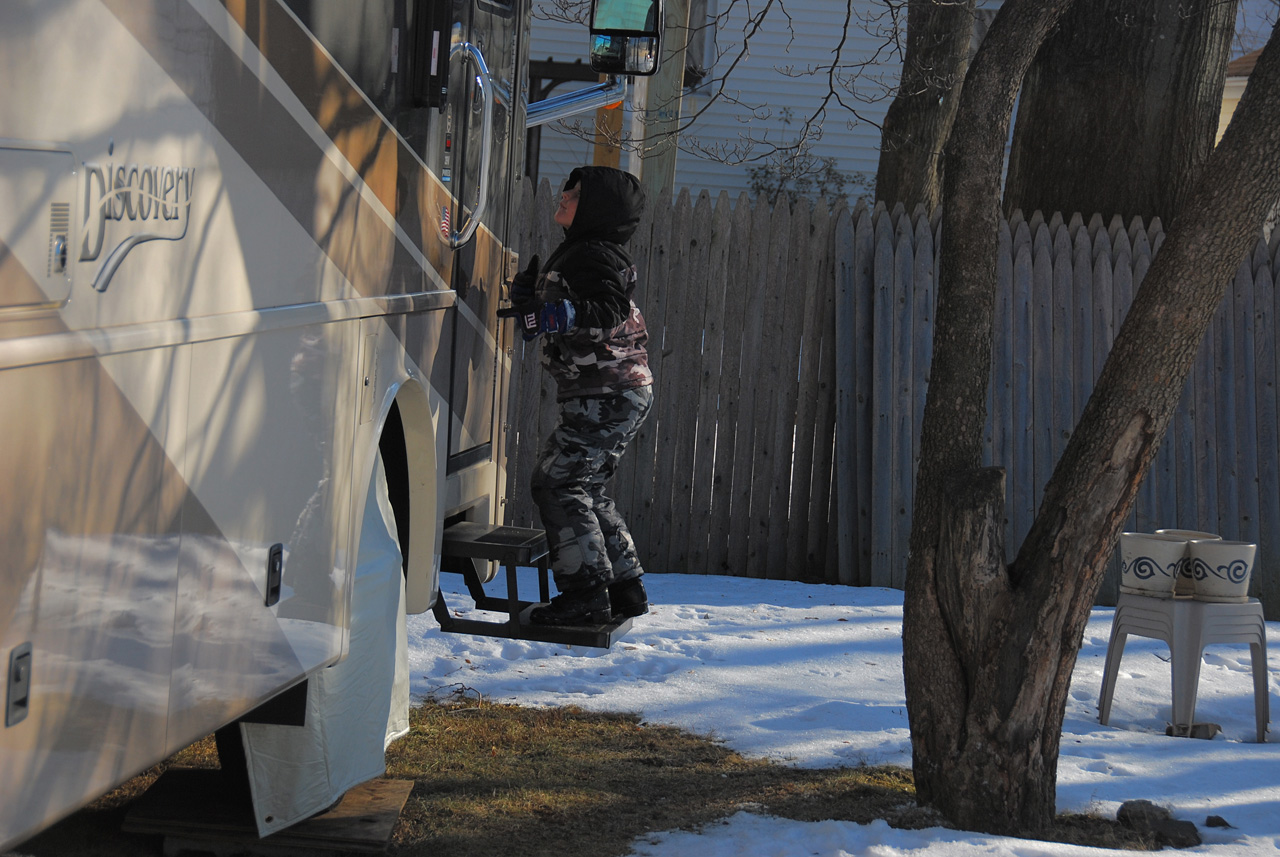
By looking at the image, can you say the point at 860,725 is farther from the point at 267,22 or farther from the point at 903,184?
the point at 903,184

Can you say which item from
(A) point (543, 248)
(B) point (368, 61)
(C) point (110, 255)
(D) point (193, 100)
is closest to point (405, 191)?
(B) point (368, 61)

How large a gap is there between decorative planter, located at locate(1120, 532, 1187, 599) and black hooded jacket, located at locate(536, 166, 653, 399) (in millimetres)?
2343

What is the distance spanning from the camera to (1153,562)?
5176 millimetres

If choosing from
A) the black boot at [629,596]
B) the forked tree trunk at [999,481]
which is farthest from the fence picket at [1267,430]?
the black boot at [629,596]

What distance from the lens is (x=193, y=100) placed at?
2.13 m

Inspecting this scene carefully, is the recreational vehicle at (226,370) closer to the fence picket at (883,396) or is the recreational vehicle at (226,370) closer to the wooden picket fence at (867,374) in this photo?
the wooden picket fence at (867,374)

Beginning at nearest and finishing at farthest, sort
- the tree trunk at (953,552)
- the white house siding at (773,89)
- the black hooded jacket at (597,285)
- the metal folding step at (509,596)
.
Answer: the tree trunk at (953,552), the metal folding step at (509,596), the black hooded jacket at (597,285), the white house siding at (773,89)

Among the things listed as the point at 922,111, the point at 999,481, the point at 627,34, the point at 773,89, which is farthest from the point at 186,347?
the point at 773,89

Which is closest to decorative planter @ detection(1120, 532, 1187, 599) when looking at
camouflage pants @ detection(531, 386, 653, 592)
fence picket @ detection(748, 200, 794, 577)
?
camouflage pants @ detection(531, 386, 653, 592)

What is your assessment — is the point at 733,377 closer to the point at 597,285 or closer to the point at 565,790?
the point at 597,285

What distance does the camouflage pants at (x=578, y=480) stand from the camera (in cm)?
432

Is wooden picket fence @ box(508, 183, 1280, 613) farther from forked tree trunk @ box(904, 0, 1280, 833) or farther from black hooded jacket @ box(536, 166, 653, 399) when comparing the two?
forked tree trunk @ box(904, 0, 1280, 833)

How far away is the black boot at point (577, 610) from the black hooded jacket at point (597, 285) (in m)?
0.70

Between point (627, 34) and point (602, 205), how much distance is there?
1.90 feet
